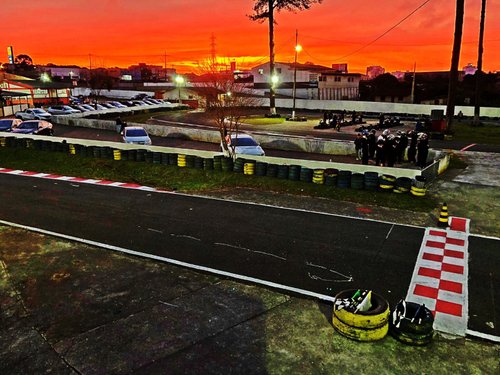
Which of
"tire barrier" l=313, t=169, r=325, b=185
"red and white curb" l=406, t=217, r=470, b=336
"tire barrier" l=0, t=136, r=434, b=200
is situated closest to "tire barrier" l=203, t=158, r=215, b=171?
"tire barrier" l=0, t=136, r=434, b=200

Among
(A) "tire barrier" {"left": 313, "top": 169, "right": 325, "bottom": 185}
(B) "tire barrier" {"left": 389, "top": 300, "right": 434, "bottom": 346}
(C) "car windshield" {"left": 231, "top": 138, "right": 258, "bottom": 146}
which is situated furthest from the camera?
(C) "car windshield" {"left": 231, "top": 138, "right": 258, "bottom": 146}

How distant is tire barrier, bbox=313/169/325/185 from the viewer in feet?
47.8

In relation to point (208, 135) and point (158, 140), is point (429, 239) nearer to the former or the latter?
point (208, 135)

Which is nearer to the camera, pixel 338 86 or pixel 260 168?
pixel 260 168

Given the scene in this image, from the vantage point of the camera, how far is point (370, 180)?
13758 mm

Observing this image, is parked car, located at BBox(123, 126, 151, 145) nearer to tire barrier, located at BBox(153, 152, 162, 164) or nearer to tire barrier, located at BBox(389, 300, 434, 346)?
tire barrier, located at BBox(153, 152, 162, 164)

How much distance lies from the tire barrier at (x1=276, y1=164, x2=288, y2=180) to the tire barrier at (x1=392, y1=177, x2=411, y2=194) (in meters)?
4.06

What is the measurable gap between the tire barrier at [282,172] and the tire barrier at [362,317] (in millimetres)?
9229

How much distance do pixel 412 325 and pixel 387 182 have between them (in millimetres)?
8259

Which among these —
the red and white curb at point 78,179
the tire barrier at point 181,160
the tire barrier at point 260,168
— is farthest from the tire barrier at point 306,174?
the tire barrier at point 181,160

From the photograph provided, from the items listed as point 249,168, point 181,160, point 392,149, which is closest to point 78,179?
point 181,160

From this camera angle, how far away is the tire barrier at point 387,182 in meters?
13.5

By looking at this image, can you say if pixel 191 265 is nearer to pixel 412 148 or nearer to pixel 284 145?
pixel 412 148

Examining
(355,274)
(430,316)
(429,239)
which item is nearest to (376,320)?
(430,316)
